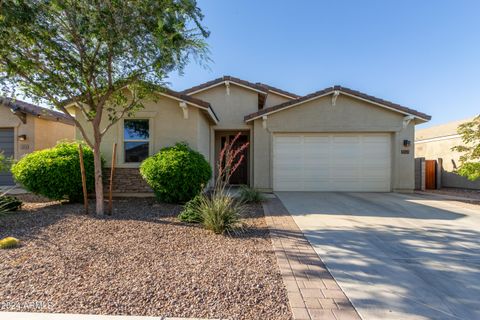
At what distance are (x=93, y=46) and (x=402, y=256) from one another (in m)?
7.27

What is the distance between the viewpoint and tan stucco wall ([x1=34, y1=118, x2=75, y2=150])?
1151 cm

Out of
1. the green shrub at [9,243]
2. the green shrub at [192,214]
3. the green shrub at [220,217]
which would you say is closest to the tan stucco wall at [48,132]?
the green shrub at [9,243]

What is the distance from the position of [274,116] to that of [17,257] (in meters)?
9.24

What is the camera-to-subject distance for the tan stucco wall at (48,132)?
37.8 feet

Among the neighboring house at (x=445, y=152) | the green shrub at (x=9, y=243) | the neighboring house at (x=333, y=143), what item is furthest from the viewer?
the neighboring house at (x=445, y=152)

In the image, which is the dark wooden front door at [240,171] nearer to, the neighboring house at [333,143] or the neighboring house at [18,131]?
the neighboring house at [333,143]

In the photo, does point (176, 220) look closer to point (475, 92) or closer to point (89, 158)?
point (89, 158)

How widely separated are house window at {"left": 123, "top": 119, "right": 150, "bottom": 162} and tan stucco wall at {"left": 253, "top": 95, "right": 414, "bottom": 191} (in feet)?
16.1

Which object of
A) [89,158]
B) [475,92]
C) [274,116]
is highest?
[475,92]

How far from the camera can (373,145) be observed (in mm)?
10773

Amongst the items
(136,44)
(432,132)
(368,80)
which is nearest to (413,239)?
(136,44)

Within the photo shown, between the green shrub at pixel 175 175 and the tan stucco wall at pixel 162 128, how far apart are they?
129 centimetres

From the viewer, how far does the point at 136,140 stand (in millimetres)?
8867

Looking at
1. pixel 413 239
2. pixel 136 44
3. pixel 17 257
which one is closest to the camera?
pixel 17 257
